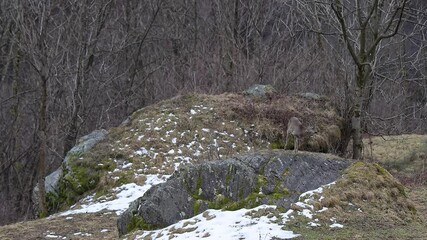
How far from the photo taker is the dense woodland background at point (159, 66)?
58.0 ft

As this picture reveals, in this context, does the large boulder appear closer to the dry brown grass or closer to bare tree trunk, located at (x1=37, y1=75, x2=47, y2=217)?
bare tree trunk, located at (x1=37, y1=75, x2=47, y2=217)

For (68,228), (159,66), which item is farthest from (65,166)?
(159,66)

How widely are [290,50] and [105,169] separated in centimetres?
988

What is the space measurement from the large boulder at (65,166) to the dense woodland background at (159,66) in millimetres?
2497

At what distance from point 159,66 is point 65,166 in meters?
9.91

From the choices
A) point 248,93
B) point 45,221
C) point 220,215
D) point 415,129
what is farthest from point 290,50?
point 220,215

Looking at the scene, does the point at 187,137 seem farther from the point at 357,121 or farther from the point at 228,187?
the point at 228,187

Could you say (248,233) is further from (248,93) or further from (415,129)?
(415,129)

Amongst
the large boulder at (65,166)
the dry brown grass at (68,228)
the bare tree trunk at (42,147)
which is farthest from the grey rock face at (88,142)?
the dry brown grass at (68,228)

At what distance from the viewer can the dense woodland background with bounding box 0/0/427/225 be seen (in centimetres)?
1767

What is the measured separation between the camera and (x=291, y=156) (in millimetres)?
7969

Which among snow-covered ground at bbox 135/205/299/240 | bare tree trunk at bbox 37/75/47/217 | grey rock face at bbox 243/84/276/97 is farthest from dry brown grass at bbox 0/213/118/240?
grey rock face at bbox 243/84/276/97

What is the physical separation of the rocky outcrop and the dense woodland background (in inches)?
314

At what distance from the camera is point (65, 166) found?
13.0m
